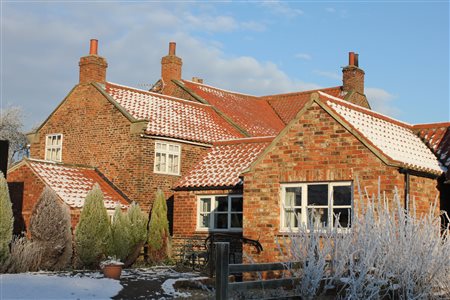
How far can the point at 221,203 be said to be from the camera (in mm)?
23719

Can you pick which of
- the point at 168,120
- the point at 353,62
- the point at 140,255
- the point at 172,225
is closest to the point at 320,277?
the point at 140,255

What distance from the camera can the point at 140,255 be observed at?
24.3 metres

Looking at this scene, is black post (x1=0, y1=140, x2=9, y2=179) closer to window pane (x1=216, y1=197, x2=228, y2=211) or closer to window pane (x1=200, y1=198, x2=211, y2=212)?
window pane (x1=200, y1=198, x2=211, y2=212)

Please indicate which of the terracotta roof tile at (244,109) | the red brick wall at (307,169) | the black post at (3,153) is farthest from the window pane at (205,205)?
the terracotta roof tile at (244,109)

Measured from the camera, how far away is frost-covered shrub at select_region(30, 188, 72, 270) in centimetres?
2011

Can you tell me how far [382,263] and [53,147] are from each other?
23.1m

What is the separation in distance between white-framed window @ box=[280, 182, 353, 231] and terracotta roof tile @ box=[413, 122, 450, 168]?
180 inches

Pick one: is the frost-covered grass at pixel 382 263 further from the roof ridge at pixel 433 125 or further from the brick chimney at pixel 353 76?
Result: the brick chimney at pixel 353 76

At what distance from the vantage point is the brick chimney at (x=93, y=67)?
30.2m

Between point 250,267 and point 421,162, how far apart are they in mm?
9468

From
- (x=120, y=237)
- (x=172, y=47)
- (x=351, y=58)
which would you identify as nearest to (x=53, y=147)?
(x=172, y=47)

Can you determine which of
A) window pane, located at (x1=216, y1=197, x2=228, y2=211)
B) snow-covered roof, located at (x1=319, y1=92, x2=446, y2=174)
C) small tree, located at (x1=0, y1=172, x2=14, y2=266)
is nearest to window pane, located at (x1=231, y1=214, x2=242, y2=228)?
window pane, located at (x1=216, y1=197, x2=228, y2=211)

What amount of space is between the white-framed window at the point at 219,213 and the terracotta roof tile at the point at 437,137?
6964mm

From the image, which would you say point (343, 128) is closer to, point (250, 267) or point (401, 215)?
point (401, 215)
